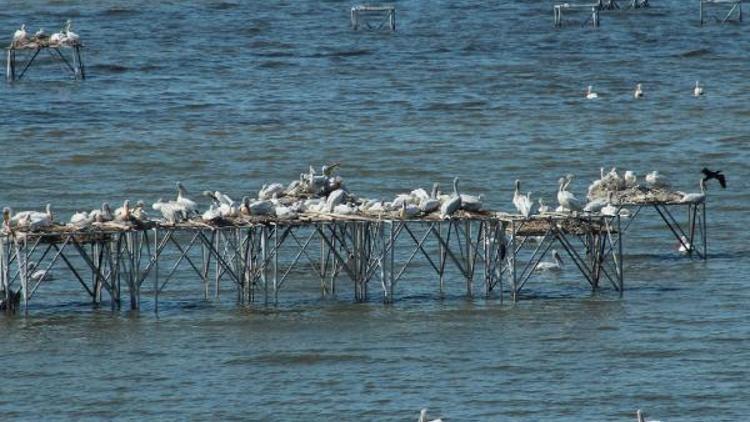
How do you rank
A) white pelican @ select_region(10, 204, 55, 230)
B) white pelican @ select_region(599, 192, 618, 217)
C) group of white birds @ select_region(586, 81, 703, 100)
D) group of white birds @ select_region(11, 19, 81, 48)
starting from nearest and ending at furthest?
1. white pelican @ select_region(10, 204, 55, 230)
2. white pelican @ select_region(599, 192, 618, 217)
3. group of white birds @ select_region(11, 19, 81, 48)
4. group of white birds @ select_region(586, 81, 703, 100)

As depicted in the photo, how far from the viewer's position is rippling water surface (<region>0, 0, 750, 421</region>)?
3684 centimetres

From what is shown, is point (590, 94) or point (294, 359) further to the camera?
point (590, 94)

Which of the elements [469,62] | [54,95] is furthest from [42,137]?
[469,62]

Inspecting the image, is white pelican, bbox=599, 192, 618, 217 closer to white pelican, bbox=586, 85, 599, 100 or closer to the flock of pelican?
the flock of pelican

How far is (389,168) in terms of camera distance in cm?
6556

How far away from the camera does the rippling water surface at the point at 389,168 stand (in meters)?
36.8

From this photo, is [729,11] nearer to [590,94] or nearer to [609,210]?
[590,94]

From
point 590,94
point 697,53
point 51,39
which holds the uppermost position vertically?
point 51,39

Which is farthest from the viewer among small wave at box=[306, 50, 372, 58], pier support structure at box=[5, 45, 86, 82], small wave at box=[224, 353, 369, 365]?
small wave at box=[306, 50, 372, 58]

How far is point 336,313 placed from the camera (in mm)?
42500

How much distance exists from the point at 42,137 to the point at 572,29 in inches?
1430

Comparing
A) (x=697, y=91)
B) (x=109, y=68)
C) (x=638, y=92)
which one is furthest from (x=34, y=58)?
(x=697, y=91)

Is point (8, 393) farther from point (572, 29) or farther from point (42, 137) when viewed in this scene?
point (572, 29)

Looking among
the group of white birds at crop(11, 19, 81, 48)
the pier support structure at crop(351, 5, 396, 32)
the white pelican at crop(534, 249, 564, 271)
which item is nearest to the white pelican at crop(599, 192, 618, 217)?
the white pelican at crop(534, 249, 564, 271)
